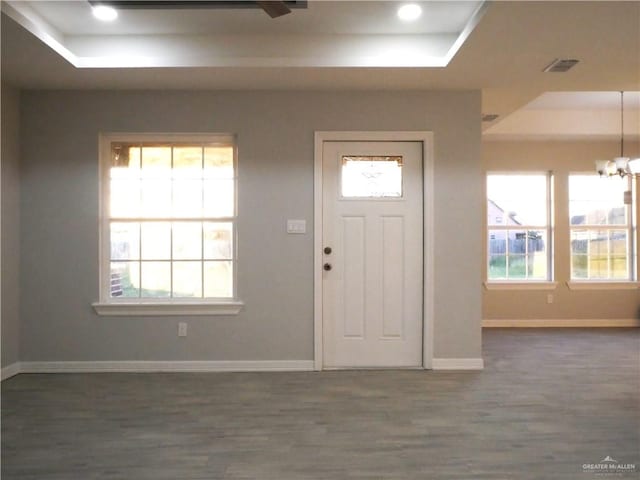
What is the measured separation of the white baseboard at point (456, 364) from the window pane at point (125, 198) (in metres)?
2.95

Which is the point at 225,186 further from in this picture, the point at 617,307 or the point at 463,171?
the point at 617,307

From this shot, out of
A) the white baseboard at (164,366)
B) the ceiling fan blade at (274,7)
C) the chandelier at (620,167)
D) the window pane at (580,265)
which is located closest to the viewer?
the ceiling fan blade at (274,7)

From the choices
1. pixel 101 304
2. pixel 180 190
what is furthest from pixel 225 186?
pixel 101 304

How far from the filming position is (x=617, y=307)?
6.05 meters

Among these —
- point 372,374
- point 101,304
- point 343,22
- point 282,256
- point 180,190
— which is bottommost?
point 372,374

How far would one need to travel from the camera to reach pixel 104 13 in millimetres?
3059

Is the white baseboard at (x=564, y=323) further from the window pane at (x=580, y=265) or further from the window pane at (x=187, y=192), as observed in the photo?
the window pane at (x=187, y=192)

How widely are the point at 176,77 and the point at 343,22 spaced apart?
1392mm

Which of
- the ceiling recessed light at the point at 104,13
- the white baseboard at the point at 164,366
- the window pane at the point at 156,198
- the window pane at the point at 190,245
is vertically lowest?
the white baseboard at the point at 164,366

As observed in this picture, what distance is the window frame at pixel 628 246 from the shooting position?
19.9 ft

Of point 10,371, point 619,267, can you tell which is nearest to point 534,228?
point 619,267

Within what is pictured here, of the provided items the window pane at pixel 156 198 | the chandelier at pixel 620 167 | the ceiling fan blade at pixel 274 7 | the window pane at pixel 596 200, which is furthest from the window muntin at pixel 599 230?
the ceiling fan blade at pixel 274 7

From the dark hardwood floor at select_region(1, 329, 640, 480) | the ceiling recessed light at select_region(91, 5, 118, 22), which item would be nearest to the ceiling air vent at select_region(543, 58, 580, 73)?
the dark hardwood floor at select_region(1, 329, 640, 480)

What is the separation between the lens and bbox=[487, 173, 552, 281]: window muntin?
6195mm
